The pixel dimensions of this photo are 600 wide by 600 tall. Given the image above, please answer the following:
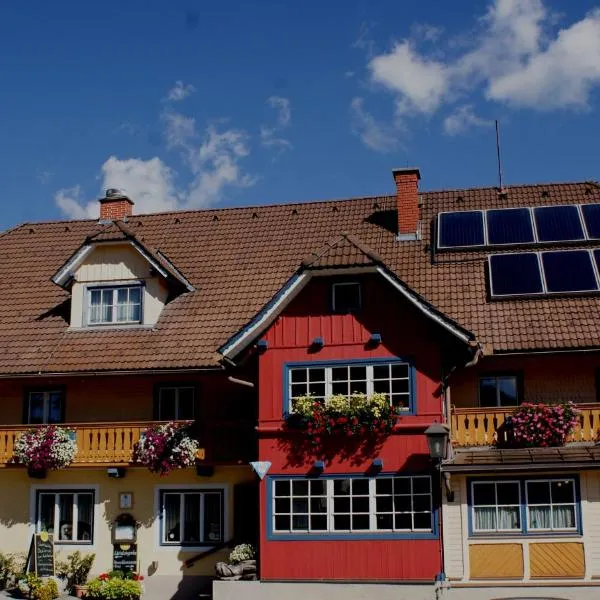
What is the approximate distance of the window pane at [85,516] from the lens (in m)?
24.6

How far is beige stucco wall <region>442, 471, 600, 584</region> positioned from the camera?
20.6 meters

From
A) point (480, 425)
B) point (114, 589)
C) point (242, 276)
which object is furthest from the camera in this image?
point (242, 276)

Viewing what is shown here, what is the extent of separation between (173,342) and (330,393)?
4819 mm

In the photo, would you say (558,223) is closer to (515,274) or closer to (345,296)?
(515,274)

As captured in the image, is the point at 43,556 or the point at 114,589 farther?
the point at 43,556

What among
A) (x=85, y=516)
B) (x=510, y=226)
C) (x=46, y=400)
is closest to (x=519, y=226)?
(x=510, y=226)

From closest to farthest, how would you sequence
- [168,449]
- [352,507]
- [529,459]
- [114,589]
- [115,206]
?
[529,459] → [352,507] → [114,589] → [168,449] → [115,206]

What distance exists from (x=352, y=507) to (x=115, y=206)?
Result: 48.3 ft

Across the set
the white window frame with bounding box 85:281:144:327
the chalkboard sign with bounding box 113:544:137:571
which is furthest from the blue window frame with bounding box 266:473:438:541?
the white window frame with bounding box 85:281:144:327

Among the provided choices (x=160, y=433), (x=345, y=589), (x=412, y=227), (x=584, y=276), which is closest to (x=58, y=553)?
(x=160, y=433)

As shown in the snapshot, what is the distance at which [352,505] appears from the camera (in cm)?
2159

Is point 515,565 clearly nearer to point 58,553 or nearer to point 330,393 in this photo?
point 330,393

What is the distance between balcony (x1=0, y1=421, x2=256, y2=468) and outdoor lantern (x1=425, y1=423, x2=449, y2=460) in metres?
4.81

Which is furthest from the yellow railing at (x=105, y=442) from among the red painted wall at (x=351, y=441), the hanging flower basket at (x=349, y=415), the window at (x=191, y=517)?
→ the hanging flower basket at (x=349, y=415)
